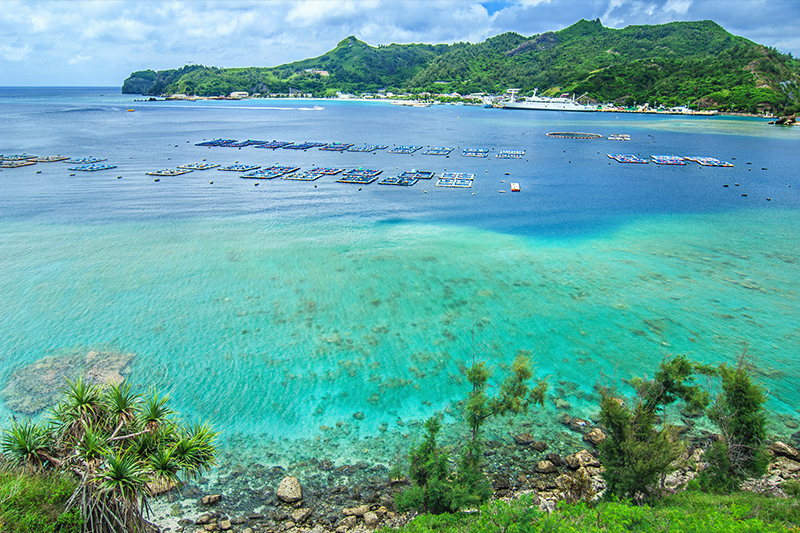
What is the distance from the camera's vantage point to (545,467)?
69.3 ft

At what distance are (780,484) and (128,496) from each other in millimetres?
27328

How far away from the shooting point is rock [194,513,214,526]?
1805 cm

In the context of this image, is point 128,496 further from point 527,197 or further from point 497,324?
point 527,197

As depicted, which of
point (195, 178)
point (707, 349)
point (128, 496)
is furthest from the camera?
point (195, 178)

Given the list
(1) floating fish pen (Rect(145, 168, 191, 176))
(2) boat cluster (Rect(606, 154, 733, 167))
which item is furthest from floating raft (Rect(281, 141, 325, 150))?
(2) boat cluster (Rect(606, 154, 733, 167))

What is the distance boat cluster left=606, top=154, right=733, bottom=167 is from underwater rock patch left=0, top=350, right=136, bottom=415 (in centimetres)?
11056

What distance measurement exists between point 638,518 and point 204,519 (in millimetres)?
17973

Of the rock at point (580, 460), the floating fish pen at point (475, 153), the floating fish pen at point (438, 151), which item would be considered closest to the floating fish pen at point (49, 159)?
the floating fish pen at point (438, 151)

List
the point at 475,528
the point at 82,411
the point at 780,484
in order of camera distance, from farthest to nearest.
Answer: the point at 780,484 < the point at 475,528 < the point at 82,411

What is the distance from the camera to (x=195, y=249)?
157 ft

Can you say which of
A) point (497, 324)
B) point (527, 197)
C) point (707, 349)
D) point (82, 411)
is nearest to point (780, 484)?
point (707, 349)

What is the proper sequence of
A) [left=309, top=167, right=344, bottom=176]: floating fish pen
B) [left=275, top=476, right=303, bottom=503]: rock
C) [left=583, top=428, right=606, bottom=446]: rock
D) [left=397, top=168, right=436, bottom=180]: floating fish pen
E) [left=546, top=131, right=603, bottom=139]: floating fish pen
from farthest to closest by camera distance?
1. [left=546, top=131, right=603, bottom=139]: floating fish pen
2. [left=309, top=167, right=344, bottom=176]: floating fish pen
3. [left=397, top=168, right=436, bottom=180]: floating fish pen
4. [left=583, top=428, right=606, bottom=446]: rock
5. [left=275, top=476, right=303, bottom=503]: rock

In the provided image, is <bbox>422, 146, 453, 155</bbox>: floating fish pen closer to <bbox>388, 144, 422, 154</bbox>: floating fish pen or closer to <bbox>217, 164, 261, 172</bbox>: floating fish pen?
<bbox>388, 144, 422, 154</bbox>: floating fish pen

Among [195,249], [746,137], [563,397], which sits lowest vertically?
[563,397]
